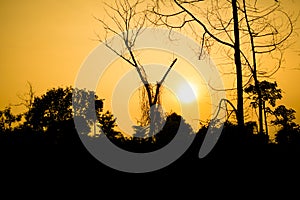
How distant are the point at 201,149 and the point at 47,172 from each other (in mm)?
7645

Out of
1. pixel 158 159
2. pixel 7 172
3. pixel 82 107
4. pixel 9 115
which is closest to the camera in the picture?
pixel 7 172

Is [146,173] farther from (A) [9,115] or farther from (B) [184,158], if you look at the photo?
(A) [9,115]

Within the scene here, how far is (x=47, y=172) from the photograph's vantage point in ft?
53.1

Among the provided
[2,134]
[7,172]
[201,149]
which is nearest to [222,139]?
[201,149]

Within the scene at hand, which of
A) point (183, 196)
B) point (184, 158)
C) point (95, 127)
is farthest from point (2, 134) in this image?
point (95, 127)

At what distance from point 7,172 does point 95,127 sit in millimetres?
49355

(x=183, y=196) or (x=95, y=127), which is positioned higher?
(x=95, y=127)

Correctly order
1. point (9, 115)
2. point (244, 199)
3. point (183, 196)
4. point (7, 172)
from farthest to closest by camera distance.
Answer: point (9, 115), point (7, 172), point (183, 196), point (244, 199)

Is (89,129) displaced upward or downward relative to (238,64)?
upward

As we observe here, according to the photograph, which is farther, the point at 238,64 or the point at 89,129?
the point at 89,129

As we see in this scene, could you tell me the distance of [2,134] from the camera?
20.8 meters

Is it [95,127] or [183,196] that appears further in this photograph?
[95,127]

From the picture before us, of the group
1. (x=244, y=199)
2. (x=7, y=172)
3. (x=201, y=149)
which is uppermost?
(x=201, y=149)

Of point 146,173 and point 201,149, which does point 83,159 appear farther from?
point 201,149
